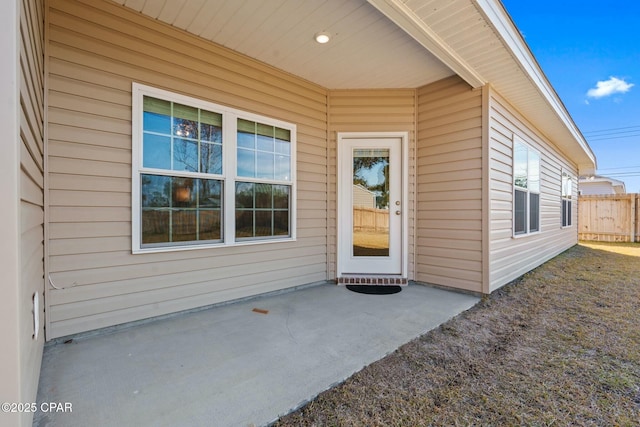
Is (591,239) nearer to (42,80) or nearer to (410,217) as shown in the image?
(410,217)

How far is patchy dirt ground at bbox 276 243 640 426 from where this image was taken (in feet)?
4.91

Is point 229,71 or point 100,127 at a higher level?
point 229,71

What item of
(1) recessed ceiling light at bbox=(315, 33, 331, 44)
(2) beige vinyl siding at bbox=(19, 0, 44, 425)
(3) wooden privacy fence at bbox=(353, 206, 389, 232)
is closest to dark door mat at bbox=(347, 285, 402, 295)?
(3) wooden privacy fence at bbox=(353, 206, 389, 232)

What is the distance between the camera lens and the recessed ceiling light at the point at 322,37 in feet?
9.49

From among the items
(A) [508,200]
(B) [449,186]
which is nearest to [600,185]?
(A) [508,200]

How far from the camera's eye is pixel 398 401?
5.24ft

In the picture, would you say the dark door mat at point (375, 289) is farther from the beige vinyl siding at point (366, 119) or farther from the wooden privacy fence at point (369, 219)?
the wooden privacy fence at point (369, 219)

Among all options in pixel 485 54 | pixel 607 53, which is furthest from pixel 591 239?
pixel 485 54

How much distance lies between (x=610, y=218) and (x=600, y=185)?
9.04 metres

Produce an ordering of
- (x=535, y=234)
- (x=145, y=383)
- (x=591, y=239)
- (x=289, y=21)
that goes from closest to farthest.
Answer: (x=145, y=383)
(x=289, y=21)
(x=535, y=234)
(x=591, y=239)

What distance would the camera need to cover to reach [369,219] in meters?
4.16

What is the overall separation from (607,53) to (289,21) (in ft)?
46.9

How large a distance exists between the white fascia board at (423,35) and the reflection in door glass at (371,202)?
133 centimetres

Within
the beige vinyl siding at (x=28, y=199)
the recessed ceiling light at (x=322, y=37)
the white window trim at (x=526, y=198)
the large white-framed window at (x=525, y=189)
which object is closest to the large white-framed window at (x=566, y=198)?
the white window trim at (x=526, y=198)
